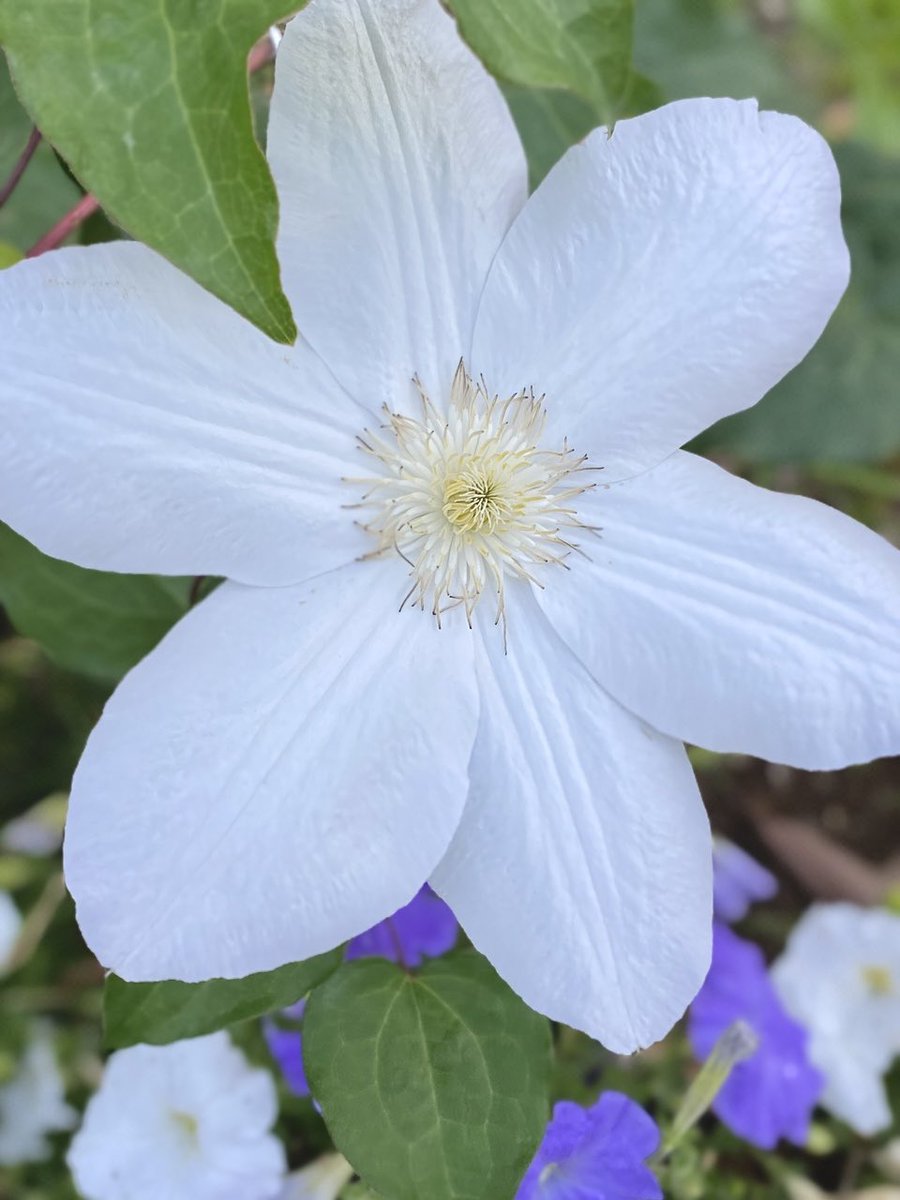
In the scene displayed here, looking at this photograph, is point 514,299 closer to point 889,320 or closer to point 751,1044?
point 751,1044

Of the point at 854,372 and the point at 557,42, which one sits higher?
the point at 557,42

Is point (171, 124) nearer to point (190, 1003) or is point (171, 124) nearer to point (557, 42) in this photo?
point (557, 42)

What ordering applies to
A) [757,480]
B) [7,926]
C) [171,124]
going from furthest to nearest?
[757,480] → [7,926] → [171,124]

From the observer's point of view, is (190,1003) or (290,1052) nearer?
(190,1003)

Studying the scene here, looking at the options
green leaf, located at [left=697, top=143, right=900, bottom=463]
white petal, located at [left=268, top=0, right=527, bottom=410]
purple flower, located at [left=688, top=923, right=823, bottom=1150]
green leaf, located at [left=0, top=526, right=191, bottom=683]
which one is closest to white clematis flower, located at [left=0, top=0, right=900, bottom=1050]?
white petal, located at [left=268, top=0, right=527, bottom=410]

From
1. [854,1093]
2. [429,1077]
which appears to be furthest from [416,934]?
[854,1093]

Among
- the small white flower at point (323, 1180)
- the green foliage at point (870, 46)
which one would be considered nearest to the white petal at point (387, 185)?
the small white flower at point (323, 1180)
